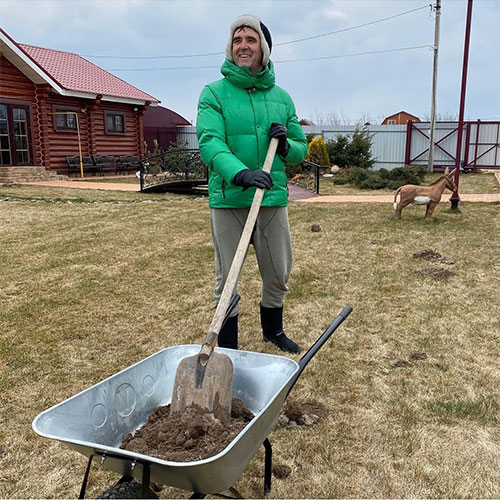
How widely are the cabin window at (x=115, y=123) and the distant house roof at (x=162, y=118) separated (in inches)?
178

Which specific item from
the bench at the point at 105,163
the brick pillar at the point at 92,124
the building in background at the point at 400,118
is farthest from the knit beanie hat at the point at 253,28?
the building in background at the point at 400,118

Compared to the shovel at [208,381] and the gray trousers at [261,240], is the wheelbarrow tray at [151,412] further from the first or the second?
the gray trousers at [261,240]

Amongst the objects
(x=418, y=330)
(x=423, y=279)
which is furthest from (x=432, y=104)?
(x=418, y=330)

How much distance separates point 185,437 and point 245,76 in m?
1.59

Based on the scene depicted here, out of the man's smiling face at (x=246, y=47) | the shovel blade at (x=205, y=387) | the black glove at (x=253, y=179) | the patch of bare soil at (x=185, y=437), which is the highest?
the man's smiling face at (x=246, y=47)

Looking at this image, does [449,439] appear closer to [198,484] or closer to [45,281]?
[198,484]

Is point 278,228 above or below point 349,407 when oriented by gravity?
above

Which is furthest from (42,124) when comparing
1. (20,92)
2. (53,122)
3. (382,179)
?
(382,179)

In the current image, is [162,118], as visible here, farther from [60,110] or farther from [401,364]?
[401,364]

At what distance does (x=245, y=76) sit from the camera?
2.27m

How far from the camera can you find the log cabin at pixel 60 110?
12.9 m

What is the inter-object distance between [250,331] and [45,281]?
7.08ft

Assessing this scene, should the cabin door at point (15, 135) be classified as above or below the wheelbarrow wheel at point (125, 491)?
above

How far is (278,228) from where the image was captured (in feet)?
8.40
